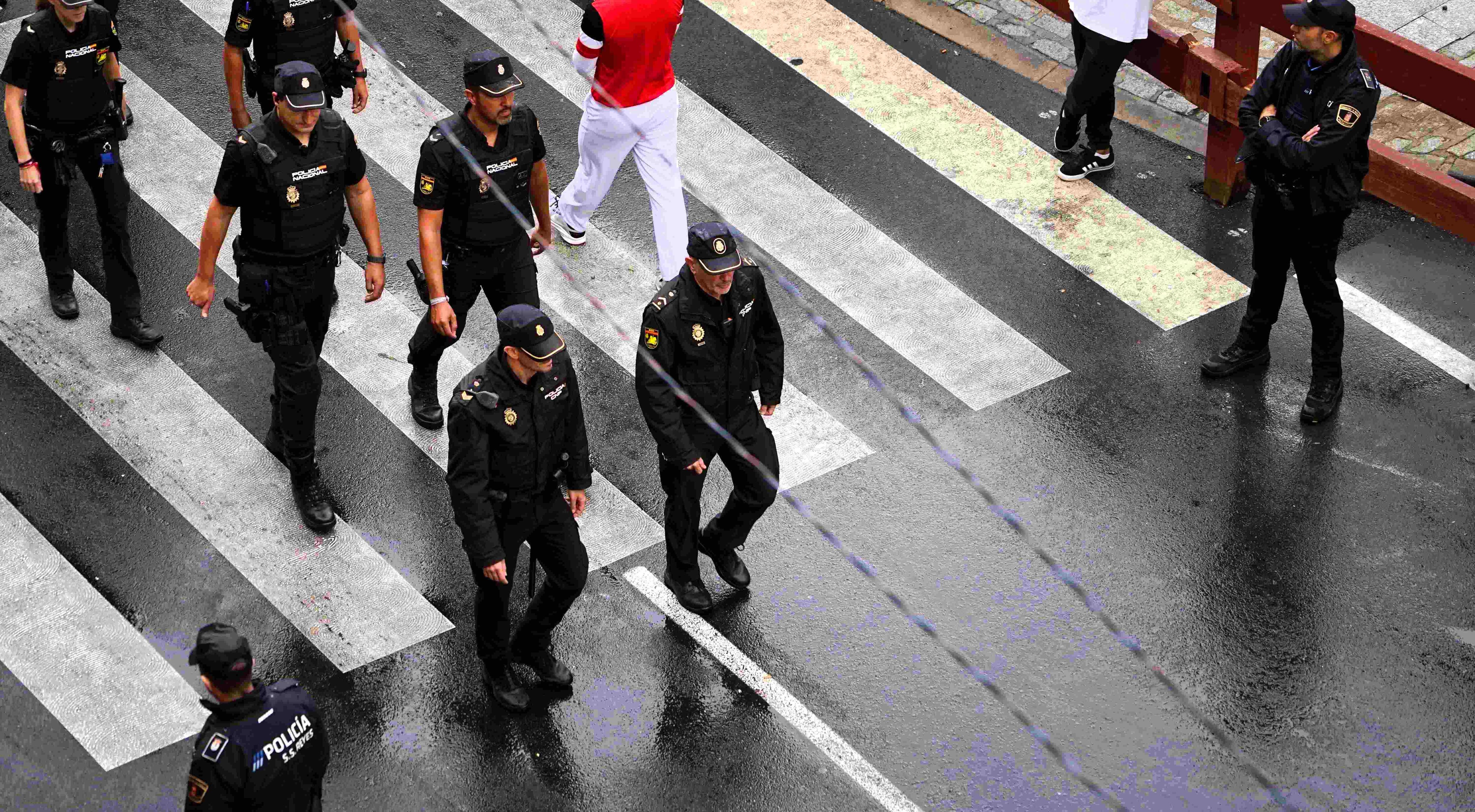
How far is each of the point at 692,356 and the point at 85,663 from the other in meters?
3.09

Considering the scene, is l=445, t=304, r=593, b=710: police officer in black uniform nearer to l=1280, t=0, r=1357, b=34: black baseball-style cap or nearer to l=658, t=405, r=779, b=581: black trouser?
l=658, t=405, r=779, b=581: black trouser

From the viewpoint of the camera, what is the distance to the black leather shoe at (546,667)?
25.1ft

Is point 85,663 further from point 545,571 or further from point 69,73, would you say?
point 69,73

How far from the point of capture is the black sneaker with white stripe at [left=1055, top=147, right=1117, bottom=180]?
11.0 m

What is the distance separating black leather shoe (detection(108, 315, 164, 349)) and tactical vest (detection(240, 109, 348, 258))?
1.59m

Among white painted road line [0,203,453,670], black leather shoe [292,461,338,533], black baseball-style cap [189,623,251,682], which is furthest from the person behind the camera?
Answer: black leather shoe [292,461,338,533]

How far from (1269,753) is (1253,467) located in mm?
1961

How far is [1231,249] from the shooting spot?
34.3ft

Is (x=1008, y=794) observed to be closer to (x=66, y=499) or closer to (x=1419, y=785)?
(x=1419, y=785)

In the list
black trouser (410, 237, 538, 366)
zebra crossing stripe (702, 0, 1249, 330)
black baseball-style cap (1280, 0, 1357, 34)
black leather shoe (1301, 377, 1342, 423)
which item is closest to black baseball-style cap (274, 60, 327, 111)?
black trouser (410, 237, 538, 366)

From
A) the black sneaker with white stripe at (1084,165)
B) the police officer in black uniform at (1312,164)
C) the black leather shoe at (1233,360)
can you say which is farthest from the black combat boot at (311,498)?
the black sneaker with white stripe at (1084,165)

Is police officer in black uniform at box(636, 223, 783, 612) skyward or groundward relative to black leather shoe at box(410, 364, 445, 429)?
skyward

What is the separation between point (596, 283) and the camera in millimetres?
10133

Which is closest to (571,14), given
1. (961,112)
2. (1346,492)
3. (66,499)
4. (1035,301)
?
(961,112)
